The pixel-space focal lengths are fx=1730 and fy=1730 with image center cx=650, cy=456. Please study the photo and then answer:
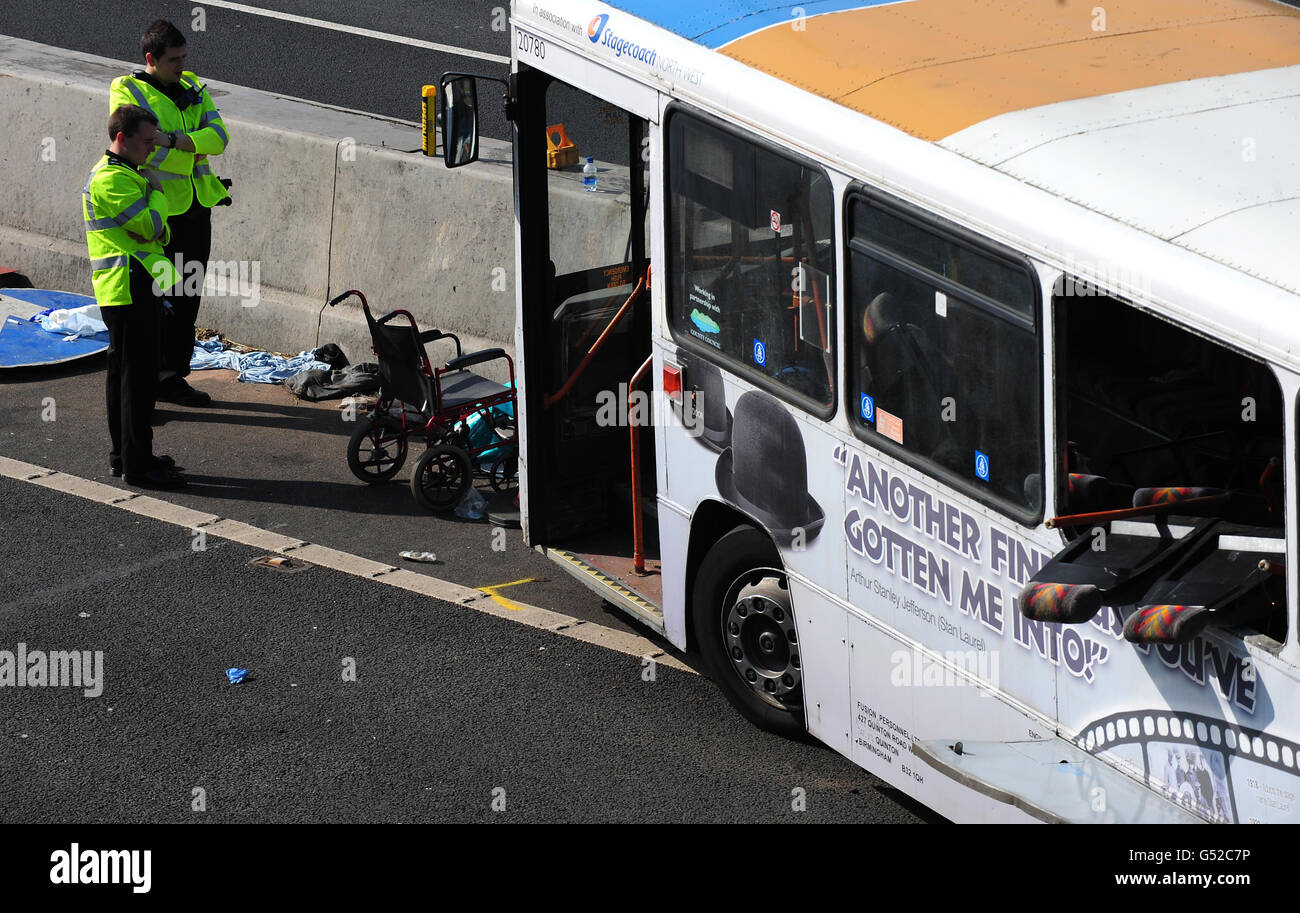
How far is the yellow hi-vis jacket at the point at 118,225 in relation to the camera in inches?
370

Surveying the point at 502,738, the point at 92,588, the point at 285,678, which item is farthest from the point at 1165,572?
the point at 92,588

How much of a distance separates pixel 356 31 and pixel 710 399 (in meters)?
11.8

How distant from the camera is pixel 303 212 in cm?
1132

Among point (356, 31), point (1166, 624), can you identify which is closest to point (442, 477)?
point (1166, 624)

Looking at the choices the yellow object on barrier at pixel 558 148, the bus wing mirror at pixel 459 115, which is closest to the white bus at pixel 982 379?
the bus wing mirror at pixel 459 115

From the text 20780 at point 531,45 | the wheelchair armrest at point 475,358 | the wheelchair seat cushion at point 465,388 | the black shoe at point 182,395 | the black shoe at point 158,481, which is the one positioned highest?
the text 20780 at point 531,45

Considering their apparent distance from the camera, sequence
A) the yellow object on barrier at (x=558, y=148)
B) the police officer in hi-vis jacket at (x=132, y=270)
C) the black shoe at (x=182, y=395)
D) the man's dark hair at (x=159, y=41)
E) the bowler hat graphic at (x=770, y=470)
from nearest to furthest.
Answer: the bowler hat graphic at (x=770, y=470) < the yellow object on barrier at (x=558, y=148) < the police officer in hi-vis jacket at (x=132, y=270) < the man's dark hair at (x=159, y=41) < the black shoe at (x=182, y=395)

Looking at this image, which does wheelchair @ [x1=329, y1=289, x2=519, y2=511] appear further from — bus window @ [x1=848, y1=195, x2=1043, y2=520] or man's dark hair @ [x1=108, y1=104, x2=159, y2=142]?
bus window @ [x1=848, y1=195, x2=1043, y2=520]

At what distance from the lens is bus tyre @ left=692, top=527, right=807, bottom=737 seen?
673cm

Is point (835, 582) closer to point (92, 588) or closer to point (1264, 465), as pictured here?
point (1264, 465)

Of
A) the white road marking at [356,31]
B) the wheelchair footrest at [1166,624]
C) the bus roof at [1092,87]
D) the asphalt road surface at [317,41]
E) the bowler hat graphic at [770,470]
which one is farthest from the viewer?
the white road marking at [356,31]

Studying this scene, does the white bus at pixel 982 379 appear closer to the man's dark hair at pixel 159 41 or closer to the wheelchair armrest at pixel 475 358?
the wheelchair armrest at pixel 475 358

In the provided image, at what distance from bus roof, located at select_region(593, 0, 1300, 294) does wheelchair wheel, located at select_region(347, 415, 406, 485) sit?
10.9 ft

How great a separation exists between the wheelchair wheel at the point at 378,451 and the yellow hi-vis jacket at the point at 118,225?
1476mm
